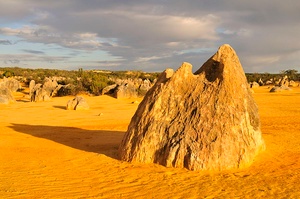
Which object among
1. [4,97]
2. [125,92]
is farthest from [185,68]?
[4,97]

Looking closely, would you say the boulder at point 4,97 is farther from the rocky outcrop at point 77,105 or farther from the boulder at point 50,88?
the boulder at point 50,88

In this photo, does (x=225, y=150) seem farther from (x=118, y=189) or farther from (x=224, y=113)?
(x=118, y=189)

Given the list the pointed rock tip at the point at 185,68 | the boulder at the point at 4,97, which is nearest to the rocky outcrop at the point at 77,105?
the boulder at the point at 4,97

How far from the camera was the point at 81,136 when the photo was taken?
1200 cm

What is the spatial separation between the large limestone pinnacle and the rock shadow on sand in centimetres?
129

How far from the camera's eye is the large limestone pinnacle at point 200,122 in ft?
23.6

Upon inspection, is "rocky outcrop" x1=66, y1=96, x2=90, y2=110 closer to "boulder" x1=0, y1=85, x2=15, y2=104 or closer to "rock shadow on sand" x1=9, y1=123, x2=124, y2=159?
"rock shadow on sand" x1=9, y1=123, x2=124, y2=159

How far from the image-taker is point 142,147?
25.4ft

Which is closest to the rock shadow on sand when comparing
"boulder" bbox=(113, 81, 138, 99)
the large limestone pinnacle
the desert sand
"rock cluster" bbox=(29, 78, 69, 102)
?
the desert sand

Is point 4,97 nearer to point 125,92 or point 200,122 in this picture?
point 125,92

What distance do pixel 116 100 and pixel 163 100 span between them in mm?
19012

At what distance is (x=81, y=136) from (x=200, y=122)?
5.94 meters

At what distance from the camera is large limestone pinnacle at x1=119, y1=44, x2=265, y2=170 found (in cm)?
719

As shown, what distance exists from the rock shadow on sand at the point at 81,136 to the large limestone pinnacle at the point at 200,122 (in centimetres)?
129
